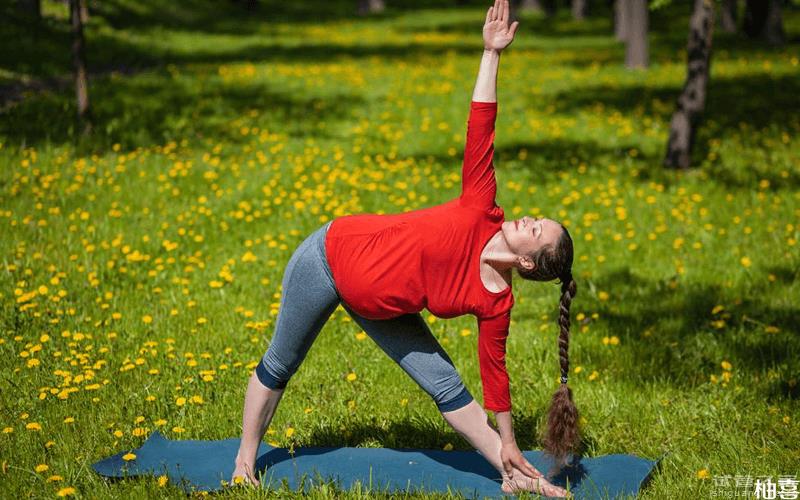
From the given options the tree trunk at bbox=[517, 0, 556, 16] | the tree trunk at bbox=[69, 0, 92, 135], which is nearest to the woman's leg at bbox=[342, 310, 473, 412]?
the tree trunk at bbox=[69, 0, 92, 135]

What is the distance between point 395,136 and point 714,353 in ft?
21.4

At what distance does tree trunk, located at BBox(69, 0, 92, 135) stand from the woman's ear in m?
7.82

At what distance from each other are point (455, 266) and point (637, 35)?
50.2 ft

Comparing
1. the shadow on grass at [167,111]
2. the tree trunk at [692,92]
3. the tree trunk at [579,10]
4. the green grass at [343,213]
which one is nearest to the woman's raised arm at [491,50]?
the green grass at [343,213]

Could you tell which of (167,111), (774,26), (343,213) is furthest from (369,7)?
(343,213)

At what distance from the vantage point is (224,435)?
14.8 feet

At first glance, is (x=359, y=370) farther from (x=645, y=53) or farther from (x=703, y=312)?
(x=645, y=53)

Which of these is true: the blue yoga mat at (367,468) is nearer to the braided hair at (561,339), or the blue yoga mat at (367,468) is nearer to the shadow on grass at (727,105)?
the braided hair at (561,339)

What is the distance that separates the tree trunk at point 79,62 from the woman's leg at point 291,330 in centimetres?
720

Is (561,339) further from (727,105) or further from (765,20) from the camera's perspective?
(765,20)

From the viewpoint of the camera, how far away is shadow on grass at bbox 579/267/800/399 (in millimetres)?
5129

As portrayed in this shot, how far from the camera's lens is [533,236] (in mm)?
3377

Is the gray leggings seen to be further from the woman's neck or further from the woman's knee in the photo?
the woman's neck

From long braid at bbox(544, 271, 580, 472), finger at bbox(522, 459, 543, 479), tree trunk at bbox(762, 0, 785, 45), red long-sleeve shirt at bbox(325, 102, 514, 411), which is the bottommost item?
finger at bbox(522, 459, 543, 479)
